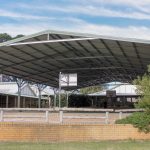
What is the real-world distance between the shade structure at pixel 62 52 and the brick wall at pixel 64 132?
8.97 m

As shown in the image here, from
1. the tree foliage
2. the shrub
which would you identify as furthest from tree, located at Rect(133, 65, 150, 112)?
the shrub

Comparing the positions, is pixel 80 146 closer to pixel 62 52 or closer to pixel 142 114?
pixel 142 114

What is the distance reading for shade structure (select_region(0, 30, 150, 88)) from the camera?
27859mm

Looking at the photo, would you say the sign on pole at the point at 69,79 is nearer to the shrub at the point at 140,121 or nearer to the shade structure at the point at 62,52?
the shade structure at the point at 62,52

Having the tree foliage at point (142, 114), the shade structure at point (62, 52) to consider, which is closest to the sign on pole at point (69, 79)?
the shade structure at point (62, 52)

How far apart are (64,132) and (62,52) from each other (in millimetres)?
18722

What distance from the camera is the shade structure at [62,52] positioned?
2786 centimetres

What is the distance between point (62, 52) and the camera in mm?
34812

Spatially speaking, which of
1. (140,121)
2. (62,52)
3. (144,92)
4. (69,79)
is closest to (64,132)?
(140,121)

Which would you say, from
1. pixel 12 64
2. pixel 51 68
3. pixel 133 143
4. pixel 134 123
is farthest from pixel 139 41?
Answer: pixel 51 68

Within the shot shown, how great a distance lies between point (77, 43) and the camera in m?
30.4

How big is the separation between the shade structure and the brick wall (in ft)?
29.4

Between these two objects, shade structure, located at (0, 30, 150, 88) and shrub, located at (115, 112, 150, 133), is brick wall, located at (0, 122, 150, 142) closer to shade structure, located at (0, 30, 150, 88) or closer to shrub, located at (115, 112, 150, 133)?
shrub, located at (115, 112, 150, 133)

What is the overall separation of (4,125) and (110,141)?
4.15 meters
